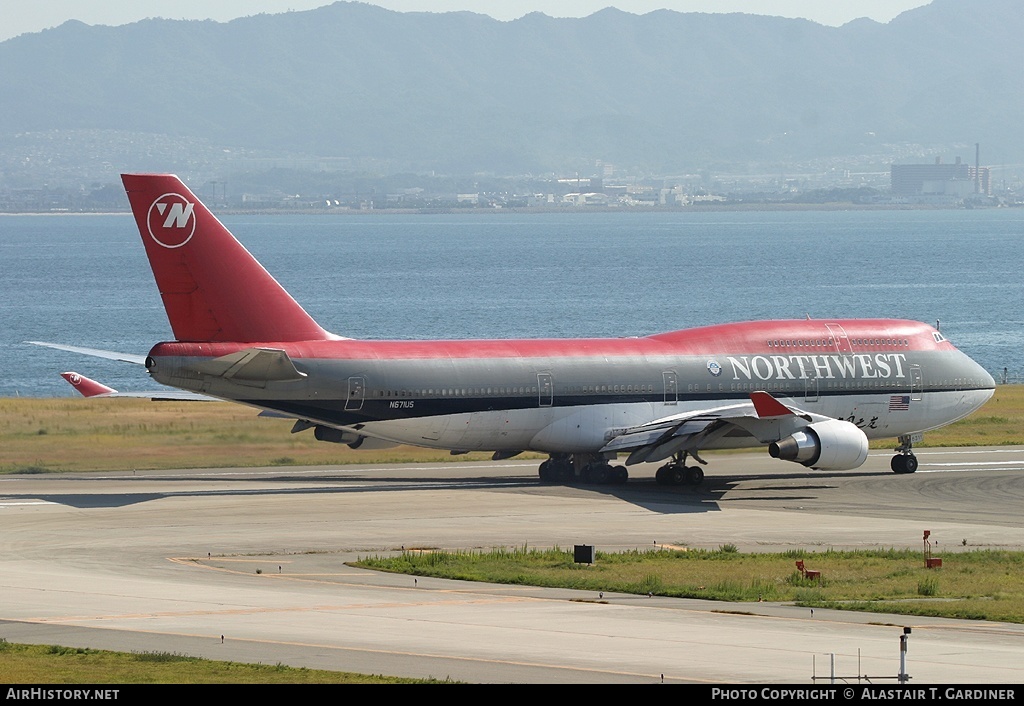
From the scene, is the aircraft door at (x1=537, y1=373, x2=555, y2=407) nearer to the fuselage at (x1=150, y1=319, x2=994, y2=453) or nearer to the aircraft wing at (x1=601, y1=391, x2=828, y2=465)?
the fuselage at (x1=150, y1=319, x2=994, y2=453)

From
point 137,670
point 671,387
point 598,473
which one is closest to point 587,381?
point 671,387

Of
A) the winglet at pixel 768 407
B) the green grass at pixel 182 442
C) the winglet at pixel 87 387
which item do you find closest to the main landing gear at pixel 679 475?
the winglet at pixel 768 407

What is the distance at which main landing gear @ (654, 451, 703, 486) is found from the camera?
54.9 metres

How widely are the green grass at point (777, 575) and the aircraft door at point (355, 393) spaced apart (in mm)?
11254

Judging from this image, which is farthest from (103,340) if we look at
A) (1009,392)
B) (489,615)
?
(489,615)

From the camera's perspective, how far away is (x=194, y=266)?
4838 centimetres

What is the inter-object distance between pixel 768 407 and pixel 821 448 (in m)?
2.19

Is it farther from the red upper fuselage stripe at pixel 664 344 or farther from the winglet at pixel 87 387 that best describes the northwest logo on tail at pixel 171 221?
the winglet at pixel 87 387

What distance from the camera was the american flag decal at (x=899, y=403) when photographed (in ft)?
193

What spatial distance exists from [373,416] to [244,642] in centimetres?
2414

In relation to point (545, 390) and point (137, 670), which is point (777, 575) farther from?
point (545, 390)

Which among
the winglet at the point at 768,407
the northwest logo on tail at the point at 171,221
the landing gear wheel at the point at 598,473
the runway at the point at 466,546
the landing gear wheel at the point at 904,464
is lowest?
the runway at the point at 466,546

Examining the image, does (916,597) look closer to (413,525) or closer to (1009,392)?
(413,525)

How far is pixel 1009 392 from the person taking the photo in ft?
296
